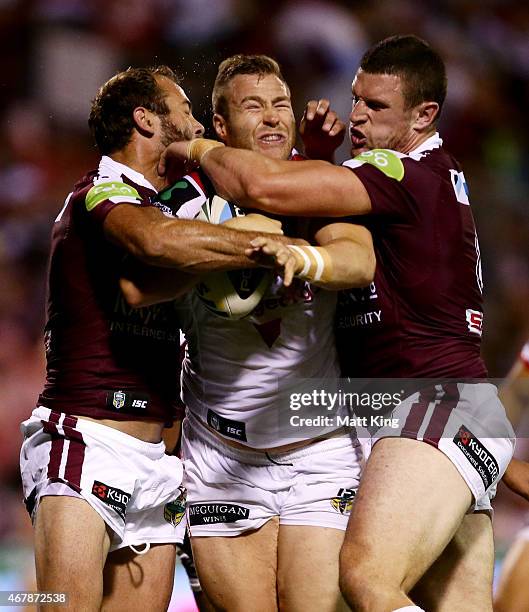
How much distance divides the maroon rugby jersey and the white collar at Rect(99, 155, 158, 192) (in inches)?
35.4

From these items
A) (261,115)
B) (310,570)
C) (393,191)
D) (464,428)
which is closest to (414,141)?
(393,191)

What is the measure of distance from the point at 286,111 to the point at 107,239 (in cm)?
93

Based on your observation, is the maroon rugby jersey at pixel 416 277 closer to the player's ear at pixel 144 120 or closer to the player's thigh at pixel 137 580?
the player's ear at pixel 144 120

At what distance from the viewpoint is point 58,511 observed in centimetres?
357

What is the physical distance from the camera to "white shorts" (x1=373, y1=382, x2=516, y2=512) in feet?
11.0

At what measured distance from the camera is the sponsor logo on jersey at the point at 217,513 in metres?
3.83

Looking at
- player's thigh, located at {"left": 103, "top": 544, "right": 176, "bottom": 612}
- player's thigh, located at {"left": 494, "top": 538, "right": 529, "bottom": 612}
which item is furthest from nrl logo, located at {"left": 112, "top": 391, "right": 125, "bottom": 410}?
player's thigh, located at {"left": 494, "top": 538, "right": 529, "bottom": 612}

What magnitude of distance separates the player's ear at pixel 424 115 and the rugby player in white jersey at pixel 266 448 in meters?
0.32

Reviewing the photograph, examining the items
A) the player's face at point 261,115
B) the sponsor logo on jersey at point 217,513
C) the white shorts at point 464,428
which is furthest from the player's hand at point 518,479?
the player's face at point 261,115

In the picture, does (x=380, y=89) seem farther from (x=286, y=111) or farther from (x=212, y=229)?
(x=212, y=229)

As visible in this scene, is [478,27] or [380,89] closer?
[380,89]

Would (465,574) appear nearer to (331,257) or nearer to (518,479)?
(518,479)

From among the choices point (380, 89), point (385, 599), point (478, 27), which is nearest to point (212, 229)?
point (380, 89)

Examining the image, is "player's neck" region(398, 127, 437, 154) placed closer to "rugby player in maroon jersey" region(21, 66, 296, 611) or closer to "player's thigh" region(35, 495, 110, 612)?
"rugby player in maroon jersey" region(21, 66, 296, 611)
